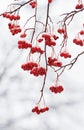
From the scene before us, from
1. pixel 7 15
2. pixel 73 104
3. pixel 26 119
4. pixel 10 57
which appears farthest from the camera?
pixel 10 57

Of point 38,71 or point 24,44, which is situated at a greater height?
point 24,44

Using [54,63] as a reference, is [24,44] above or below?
above

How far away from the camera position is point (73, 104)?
233 cm

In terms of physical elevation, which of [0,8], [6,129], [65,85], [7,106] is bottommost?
[6,129]

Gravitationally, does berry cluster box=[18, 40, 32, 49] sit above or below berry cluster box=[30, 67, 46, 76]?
above

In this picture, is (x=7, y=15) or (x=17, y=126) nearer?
(x=7, y=15)

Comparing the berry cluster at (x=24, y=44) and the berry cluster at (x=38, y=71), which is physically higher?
the berry cluster at (x=24, y=44)

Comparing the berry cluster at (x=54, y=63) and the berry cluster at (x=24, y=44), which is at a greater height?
the berry cluster at (x=24, y=44)

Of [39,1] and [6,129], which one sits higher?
[39,1]

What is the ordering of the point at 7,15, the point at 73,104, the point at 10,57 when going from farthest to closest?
1. the point at 10,57
2. the point at 73,104
3. the point at 7,15

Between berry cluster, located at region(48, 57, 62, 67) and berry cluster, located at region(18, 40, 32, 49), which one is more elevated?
berry cluster, located at region(18, 40, 32, 49)

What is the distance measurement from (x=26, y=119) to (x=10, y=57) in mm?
505

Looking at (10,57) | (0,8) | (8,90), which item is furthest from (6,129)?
(0,8)

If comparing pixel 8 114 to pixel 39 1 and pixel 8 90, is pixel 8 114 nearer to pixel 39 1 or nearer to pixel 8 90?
pixel 8 90
